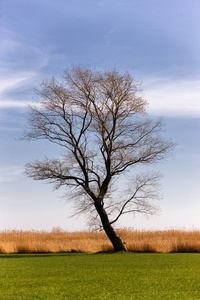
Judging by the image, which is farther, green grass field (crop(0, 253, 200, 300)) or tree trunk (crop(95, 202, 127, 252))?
tree trunk (crop(95, 202, 127, 252))

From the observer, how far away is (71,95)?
1789cm

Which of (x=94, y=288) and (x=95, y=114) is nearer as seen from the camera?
(x=94, y=288)

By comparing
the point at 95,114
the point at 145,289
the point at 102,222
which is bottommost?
the point at 145,289

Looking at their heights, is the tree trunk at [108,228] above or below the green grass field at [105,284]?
above

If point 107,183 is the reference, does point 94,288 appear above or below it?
below

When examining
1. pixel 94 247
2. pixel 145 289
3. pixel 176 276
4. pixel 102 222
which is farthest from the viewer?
pixel 94 247

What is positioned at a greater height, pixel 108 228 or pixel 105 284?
pixel 108 228

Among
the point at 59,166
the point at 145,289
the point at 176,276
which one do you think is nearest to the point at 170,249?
the point at 59,166

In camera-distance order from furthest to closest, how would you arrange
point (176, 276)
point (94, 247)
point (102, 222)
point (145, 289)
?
point (94, 247)
point (102, 222)
point (176, 276)
point (145, 289)

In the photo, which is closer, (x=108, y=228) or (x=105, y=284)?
(x=105, y=284)

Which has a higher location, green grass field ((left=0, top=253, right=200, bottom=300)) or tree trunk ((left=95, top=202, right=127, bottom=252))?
tree trunk ((left=95, top=202, right=127, bottom=252))

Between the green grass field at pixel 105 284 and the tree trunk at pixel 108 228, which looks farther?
the tree trunk at pixel 108 228

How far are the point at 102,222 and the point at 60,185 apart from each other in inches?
93.2

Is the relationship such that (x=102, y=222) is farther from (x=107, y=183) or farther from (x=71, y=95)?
(x=71, y=95)
